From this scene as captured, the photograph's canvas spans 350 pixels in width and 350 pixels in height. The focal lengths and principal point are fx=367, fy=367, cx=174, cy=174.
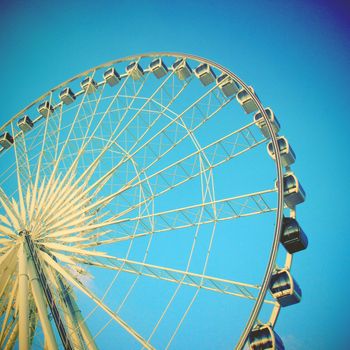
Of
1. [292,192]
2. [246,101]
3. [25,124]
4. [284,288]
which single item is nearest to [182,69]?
[246,101]

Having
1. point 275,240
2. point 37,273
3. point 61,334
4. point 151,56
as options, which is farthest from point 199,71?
point 61,334

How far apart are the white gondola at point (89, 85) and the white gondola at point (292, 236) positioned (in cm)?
1270

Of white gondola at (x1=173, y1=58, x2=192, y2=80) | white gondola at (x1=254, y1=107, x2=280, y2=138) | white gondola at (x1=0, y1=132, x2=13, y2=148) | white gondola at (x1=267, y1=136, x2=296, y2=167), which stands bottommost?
white gondola at (x1=267, y1=136, x2=296, y2=167)

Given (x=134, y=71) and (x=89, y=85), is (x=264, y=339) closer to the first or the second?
(x=134, y=71)

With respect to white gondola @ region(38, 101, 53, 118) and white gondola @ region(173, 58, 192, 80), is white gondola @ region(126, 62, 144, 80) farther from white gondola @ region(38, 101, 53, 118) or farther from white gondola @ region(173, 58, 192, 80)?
white gondola @ region(38, 101, 53, 118)

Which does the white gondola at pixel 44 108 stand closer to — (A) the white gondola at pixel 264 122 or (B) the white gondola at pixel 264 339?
(A) the white gondola at pixel 264 122

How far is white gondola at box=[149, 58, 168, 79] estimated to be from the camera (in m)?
18.4

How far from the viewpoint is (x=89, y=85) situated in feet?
64.4

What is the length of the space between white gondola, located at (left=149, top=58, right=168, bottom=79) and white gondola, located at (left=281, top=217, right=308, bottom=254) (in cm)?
1007

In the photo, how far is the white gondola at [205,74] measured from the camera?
56.6 ft

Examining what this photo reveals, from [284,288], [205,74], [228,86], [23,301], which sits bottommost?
[284,288]

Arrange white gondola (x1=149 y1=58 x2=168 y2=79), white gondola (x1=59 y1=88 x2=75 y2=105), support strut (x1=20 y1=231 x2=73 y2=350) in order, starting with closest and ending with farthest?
1. support strut (x1=20 y1=231 x2=73 y2=350)
2. white gondola (x1=149 y1=58 x2=168 y2=79)
3. white gondola (x1=59 y1=88 x2=75 y2=105)

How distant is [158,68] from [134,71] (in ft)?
4.60

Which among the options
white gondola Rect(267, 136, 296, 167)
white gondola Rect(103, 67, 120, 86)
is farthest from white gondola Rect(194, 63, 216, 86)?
white gondola Rect(267, 136, 296, 167)
